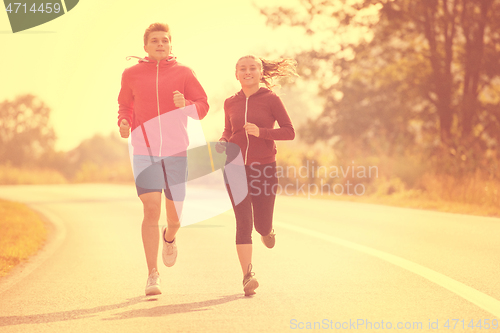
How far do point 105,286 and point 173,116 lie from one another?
1973mm

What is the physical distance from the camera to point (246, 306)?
5.71 m

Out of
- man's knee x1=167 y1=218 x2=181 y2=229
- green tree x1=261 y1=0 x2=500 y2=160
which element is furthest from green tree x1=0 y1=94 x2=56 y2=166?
man's knee x1=167 y1=218 x2=181 y2=229

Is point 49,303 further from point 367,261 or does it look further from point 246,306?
point 367,261

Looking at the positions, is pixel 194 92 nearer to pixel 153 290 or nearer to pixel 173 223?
pixel 173 223

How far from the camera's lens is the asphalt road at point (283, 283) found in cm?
519

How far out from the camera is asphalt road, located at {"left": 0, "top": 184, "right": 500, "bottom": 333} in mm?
5191

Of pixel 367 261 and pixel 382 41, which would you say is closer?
pixel 367 261

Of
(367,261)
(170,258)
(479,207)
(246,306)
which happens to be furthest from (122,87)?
(479,207)

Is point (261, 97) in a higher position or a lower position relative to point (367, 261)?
higher

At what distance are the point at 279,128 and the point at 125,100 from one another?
4.84 ft

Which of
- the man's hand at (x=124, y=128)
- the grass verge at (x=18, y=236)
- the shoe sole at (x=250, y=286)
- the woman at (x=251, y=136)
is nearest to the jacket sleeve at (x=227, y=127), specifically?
the woman at (x=251, y=136)

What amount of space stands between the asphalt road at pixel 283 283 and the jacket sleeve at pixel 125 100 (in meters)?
1.70

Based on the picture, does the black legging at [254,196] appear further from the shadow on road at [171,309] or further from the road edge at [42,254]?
the road edge at [42,254]

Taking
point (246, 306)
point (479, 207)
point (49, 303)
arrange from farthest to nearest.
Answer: point (479, 207) → point (49, 303) → point (246, 306)
